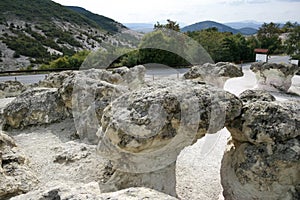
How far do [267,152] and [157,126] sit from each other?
4.68 ft

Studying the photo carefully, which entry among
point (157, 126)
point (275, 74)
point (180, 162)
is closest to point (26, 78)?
point (180, 162)

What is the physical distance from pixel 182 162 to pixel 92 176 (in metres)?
1.94

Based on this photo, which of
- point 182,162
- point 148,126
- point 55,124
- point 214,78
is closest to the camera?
point 148,126

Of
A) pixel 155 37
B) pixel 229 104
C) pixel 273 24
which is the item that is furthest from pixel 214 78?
pixel 273 24

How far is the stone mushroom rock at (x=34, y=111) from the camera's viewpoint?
19.9 feet

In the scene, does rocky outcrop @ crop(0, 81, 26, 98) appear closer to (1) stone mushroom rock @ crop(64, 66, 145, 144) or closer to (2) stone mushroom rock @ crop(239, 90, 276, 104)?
(1) stone mushroom rock @ crop(64, 66, 145, 144)

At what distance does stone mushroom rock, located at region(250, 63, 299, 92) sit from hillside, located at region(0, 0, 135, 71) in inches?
662

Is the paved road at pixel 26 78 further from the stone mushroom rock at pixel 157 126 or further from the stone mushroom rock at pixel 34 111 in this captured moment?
the stone mushroom rock at pixel 157 126

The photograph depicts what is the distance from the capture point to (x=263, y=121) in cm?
352

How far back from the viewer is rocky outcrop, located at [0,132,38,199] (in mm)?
3234

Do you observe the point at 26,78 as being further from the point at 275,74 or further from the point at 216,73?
the point at 275,74

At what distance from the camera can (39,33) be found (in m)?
40.6

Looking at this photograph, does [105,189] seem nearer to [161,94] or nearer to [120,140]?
[120,140]

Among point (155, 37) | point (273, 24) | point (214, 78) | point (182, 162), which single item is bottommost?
point (182, 162)
